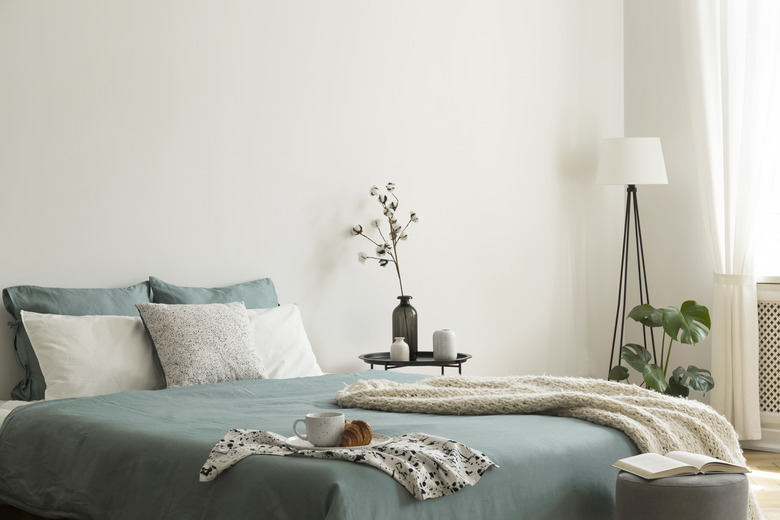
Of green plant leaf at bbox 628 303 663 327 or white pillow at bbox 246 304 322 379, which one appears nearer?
white pillow at bbox 246 304 322 379

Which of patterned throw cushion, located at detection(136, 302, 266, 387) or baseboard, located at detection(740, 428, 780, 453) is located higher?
patterned throw cushion, located at detection(136, 302, 266, 387)

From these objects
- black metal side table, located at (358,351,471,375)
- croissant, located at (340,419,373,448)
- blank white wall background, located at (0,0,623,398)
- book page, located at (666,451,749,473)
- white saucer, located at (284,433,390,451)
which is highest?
blank white wall background, located at (0,0,623,398)

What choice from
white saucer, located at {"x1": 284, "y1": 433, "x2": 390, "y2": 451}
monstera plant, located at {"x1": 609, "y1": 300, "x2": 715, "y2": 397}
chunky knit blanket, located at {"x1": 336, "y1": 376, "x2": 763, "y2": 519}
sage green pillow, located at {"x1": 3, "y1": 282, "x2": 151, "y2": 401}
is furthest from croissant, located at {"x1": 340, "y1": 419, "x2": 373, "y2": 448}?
monstera plant, located at {"x1": 609, "y1": 300, "x2": 715, "y2": 397}

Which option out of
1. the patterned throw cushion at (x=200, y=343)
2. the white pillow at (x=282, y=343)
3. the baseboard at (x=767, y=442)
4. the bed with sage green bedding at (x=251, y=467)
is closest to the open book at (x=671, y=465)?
the bed with sage green bedding at (x=251, y=467)

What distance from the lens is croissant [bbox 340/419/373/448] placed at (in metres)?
2.11

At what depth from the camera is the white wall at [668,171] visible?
5.49 meters

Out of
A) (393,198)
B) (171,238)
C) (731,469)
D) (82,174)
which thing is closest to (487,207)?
(393,198)

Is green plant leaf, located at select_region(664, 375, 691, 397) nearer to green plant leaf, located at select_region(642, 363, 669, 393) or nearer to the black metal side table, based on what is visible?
green plant leaf, located at select_region(642, 363, 669, 393)

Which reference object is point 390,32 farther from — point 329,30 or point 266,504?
point 266,504

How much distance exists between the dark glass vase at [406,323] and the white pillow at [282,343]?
0.61 metres

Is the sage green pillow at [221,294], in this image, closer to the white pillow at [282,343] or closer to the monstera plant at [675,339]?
the white pillow at [282,343]

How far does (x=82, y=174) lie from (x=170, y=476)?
174 centimetres

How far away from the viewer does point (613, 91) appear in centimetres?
582

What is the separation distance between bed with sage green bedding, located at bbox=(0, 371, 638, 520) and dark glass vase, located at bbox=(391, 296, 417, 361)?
1.33 metres
